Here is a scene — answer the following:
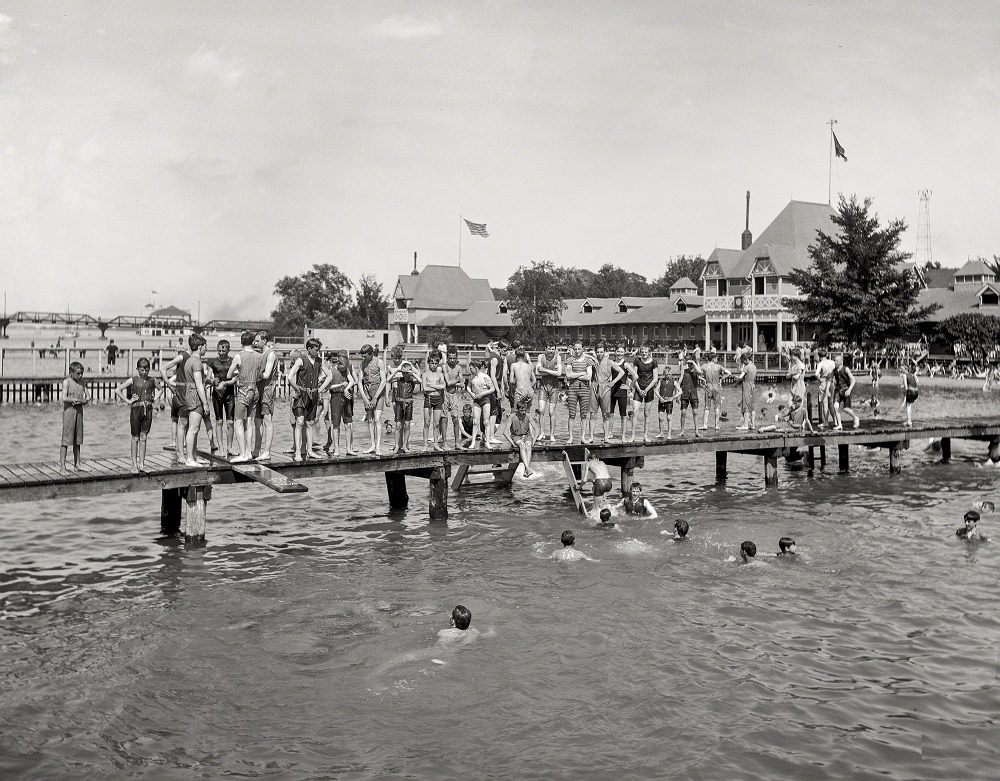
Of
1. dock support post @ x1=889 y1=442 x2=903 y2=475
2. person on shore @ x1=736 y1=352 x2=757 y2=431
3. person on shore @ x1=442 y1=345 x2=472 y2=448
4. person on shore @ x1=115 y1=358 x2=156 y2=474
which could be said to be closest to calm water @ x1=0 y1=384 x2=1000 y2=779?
person on shore @ x1=115 y1=358 x2=156 y2=474

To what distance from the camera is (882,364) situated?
208 ft

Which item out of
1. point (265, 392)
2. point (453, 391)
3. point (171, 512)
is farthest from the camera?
point (453, 391)

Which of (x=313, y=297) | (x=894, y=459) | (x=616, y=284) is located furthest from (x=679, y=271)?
(x=894, y=459)

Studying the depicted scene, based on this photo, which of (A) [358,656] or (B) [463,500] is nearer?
(A) [358,656]

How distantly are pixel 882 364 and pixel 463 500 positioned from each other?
49.2 meters

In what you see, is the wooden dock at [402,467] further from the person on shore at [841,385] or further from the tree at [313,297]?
the tree at [313,297]

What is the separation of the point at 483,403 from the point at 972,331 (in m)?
57.1

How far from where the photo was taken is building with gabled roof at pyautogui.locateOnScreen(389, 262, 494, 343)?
10375 centimetres

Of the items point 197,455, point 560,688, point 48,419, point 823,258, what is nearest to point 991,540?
point 560,688

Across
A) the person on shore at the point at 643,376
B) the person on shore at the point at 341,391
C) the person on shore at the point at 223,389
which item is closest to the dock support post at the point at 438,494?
the person on shore at the point at 341,391

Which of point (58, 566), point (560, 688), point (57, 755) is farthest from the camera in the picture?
point (58, 566)

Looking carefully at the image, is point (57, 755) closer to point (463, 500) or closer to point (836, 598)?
point (836, 598)

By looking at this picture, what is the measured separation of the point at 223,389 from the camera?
53.7 feet

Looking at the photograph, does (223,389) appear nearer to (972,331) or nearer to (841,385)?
(841,385)
